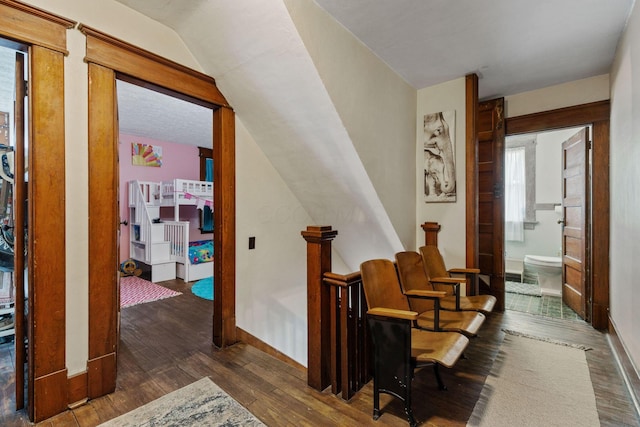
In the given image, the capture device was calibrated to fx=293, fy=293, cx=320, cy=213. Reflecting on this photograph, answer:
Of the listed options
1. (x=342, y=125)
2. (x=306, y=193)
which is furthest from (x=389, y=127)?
(x=306, y=193)

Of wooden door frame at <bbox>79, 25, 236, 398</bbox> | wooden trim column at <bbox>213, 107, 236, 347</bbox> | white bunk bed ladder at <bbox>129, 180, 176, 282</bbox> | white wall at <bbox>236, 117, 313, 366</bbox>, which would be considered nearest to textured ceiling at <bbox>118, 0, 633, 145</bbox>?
wooden door frame at <bbox>79, 25, 236, 398</bbox>

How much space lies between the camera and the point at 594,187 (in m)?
2.95

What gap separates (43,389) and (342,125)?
235 centimetres

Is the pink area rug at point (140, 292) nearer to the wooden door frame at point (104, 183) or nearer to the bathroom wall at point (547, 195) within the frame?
the wooden door frame at point (104, 183)

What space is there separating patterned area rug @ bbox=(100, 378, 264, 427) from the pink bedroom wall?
14.5 feet

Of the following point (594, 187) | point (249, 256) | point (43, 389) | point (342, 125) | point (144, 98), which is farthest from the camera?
point (144, 98)

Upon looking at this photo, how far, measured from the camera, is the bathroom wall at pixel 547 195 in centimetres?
493

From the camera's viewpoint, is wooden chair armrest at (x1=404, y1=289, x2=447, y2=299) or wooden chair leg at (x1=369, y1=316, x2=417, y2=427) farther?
wooden chair armrest at (x1=404, y1=289, x2=447, y2=299)

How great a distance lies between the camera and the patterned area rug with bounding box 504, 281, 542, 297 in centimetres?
429

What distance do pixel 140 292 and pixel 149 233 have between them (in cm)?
111

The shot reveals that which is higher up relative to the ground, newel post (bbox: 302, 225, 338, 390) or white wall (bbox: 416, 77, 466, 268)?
white wall (bbox: 416, 77, 466, 268)

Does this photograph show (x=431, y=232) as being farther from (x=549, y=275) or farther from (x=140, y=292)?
(x=140, y=292)

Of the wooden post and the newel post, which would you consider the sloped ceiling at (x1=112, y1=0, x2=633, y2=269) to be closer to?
the wooden post

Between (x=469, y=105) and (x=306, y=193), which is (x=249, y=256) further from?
(x=469, y=105)
